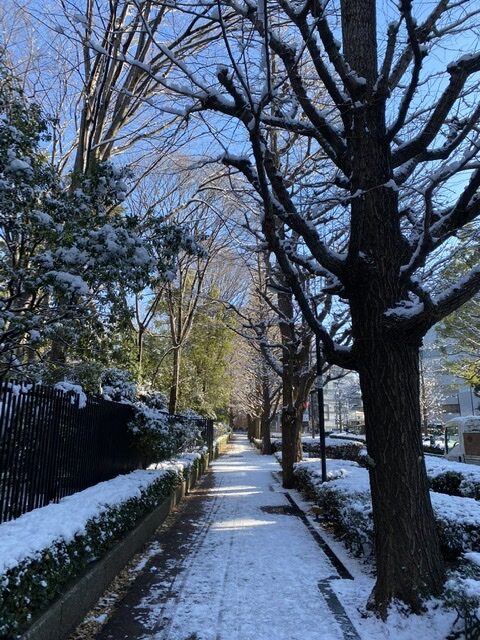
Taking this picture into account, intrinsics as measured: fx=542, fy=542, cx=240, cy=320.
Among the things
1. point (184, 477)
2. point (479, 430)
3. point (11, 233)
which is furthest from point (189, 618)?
point (479, 430)

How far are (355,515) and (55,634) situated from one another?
4.32m

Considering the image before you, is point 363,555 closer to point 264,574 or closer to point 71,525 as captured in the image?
point 264,574

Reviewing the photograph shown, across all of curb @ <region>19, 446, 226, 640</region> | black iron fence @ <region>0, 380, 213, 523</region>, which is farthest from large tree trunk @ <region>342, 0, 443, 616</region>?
black iron fence @ <region>0, 380, 213, 523</region>

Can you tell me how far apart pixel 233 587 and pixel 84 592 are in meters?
1.76

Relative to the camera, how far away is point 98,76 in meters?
10.4

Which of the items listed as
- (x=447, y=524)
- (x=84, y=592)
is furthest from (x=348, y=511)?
(x=84, y=592)

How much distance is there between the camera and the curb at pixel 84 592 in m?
3.99

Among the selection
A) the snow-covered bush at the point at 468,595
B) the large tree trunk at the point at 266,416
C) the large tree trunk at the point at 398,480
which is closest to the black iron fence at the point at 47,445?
the large tree trunk at the point at 398,480

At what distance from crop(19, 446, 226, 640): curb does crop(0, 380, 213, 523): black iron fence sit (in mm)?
929

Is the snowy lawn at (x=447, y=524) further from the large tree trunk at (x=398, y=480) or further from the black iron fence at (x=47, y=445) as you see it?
the black iron fence at (x=47, y=445)

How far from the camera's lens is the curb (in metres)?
3.99

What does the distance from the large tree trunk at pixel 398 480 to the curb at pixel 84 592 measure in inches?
106

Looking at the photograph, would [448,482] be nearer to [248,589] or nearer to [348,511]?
[348,511]

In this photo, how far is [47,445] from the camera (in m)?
6.13
